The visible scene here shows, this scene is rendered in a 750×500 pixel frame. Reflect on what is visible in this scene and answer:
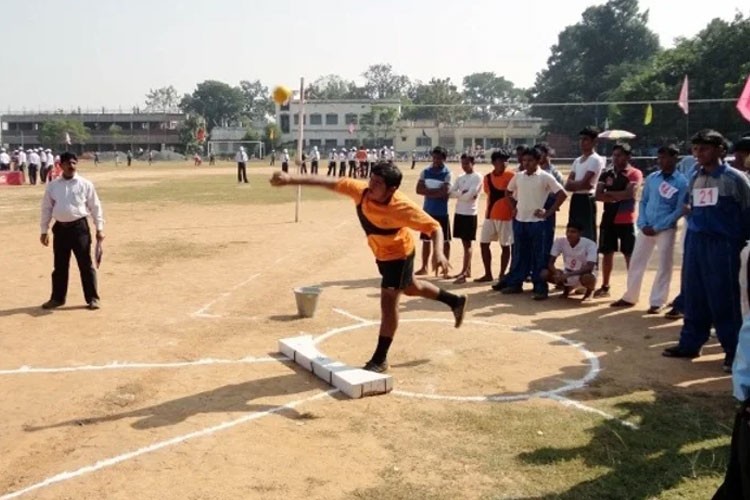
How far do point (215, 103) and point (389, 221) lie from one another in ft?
420

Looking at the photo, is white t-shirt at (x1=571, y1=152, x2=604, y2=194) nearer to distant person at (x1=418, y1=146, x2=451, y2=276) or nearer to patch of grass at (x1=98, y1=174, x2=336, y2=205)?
distant person at (x1=418, y1=146, x2=451, y2=276)

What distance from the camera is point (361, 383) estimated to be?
572 cm

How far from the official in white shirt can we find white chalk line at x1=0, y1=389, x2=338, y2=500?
14.3 ft

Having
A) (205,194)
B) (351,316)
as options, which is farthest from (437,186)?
(205,194)

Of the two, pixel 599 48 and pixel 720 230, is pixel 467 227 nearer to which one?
pixel 720 230

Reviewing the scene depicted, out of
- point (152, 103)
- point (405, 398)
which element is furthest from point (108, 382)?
point (152, 103)

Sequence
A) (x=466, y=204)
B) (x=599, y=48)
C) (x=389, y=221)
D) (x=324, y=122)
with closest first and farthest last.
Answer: (x=389, y=221), (x=466, y=204), (x=599, y=48), (x=324, y=122)

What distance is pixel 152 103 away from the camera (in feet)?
438

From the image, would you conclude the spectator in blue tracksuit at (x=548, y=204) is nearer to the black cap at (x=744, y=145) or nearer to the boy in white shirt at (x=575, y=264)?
the boy in white shirt at (x=575, y=264)

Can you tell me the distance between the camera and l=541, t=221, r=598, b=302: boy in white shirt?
9492mm

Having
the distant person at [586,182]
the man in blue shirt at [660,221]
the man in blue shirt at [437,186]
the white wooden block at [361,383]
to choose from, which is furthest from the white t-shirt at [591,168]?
the white wooden block at [361,383]

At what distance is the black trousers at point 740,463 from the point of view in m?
2.81

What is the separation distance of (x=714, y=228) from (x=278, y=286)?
5.97m

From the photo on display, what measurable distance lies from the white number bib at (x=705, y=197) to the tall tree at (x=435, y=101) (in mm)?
76418
